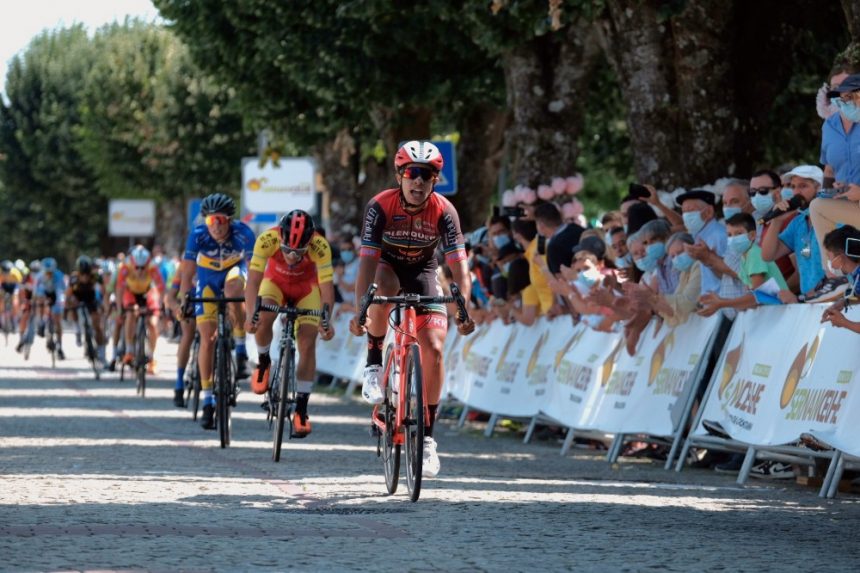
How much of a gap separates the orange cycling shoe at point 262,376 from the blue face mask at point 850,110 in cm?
527

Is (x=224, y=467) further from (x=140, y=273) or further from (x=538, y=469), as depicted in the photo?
(x=140, y=273)

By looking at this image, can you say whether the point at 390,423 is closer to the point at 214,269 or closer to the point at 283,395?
the point at 283,395

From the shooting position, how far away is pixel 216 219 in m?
17.0

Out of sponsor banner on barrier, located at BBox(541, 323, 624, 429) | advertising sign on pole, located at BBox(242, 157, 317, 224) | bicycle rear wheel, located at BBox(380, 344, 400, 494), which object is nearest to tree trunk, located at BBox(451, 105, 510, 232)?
advertising sign on pole, located at BBox(242, 157, 317, 224)

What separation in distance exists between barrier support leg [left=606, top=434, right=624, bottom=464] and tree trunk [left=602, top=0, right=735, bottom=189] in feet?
16.4

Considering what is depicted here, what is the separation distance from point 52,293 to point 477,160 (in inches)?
316

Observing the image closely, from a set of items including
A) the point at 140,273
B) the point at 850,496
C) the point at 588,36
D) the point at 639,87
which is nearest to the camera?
the point at 850,496

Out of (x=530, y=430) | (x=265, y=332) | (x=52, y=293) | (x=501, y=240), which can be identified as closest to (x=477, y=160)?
(x=52, y=293)

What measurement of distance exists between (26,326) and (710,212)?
24704 mm

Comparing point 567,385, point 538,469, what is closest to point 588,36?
point 567,385

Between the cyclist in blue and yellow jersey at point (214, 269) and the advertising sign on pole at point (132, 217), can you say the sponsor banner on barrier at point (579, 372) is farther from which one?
the advertising sign on pole at point (132, 217)

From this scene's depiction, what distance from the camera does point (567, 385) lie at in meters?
17.0

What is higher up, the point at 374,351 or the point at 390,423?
the point at 374,351

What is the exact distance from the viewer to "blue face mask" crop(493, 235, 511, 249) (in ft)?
66.0
